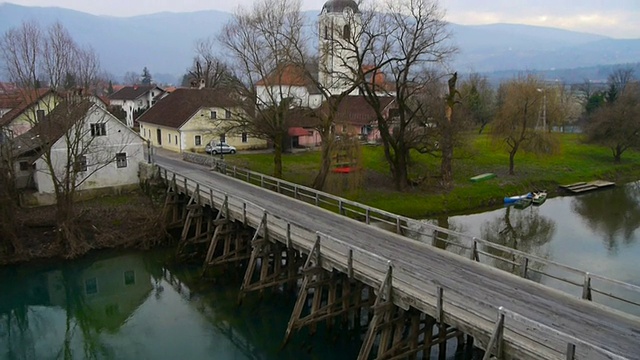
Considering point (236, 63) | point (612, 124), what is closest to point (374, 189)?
point (236, 63)

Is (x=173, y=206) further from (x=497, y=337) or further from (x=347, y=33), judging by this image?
(x=497, y=337)

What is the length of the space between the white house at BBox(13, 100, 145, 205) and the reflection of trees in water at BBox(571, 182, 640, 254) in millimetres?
25819

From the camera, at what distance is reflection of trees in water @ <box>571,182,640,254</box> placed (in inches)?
1116

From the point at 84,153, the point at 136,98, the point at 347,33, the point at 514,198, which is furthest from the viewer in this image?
the point at 136,98

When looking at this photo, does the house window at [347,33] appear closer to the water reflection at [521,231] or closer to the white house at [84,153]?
the water reflection at [521,231]

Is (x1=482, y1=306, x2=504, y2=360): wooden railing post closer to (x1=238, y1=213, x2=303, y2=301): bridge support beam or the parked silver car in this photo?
(x1=238, y1=213, x2=303, y2=301): bridge support beam

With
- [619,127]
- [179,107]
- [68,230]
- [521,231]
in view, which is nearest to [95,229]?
[68,230]

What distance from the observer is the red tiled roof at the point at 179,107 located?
42.7 m

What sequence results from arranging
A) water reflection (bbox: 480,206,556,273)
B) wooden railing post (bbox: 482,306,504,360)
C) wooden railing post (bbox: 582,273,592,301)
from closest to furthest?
wooden railing post (bbox: 482,306,504,360)
wooden railing post (bbox: 582,273,592,301)
water reflection (bbox: 480,206,556,273)

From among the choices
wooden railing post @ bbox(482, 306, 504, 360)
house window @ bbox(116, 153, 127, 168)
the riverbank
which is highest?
house window @ bbox(116, 153, 127, 168)

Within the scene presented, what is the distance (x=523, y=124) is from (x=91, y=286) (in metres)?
32.2

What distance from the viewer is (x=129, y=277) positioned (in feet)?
77.2

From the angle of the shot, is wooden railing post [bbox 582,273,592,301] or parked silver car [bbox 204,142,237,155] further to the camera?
parked silver car [bbox 204,142,237,155]

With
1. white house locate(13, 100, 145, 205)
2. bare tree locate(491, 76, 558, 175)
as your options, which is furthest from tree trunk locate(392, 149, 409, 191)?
white house locate(13, 100, 145, 205)
